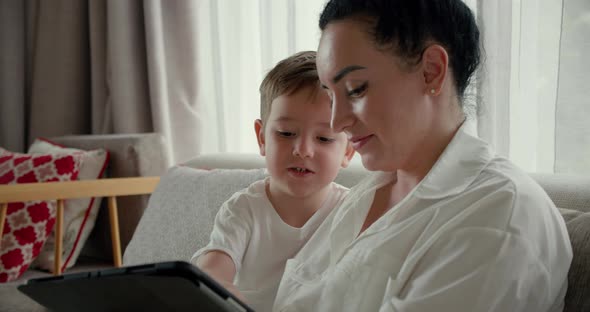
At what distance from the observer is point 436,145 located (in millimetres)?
988

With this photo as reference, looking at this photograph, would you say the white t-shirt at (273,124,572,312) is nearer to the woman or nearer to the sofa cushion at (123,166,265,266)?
the woman

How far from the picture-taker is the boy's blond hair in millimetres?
1280

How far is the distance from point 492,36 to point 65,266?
1.71 m

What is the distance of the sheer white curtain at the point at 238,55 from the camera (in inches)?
100

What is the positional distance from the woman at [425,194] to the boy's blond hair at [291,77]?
0.26 meters

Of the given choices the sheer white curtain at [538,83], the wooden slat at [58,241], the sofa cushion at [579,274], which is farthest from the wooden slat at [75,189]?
the sofa cushion at [579,274]

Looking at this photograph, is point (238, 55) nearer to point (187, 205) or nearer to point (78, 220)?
point (78, 220)

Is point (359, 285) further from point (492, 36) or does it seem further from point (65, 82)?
point (65, 82)

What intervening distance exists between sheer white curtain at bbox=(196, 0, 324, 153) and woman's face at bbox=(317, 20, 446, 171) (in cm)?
153

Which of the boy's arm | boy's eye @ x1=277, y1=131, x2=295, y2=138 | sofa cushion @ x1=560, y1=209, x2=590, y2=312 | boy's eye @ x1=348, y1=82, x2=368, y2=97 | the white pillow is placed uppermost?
boy's eye @ x1=348, y1=82, x2=368, y2=97

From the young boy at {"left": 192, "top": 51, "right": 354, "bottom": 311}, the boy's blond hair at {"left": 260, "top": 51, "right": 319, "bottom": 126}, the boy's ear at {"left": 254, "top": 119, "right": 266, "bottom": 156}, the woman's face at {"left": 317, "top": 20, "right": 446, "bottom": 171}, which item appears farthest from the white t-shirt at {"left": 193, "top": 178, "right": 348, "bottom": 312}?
the woman's face at {"left": 317, "top": 20, "right": 446, "bottom": 171}

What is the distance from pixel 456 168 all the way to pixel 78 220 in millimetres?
1872

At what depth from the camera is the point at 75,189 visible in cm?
216

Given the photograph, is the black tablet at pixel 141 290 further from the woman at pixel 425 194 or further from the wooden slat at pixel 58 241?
the wooden slat at pixel 58 241
